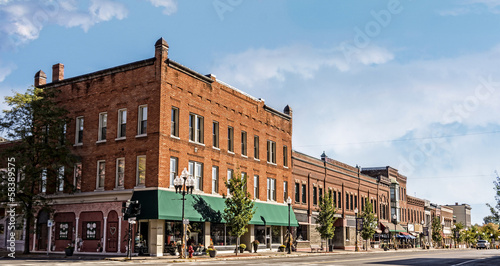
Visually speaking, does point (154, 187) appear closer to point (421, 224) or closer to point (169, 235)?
point (169, 235)

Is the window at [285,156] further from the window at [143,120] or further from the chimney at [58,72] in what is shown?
the chimney at [58,72]

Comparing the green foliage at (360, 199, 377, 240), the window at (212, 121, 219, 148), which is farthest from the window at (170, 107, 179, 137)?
the green foliage at (360, 199, 377, 240)

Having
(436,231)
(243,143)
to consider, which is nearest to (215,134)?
(243,143)

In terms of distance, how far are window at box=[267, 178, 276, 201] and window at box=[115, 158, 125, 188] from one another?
683 inches

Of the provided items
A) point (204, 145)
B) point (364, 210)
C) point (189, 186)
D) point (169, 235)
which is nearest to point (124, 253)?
point (169, 235)

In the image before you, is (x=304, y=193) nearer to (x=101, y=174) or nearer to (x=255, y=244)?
(x=255, y=244)

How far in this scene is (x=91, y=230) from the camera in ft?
122

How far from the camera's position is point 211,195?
4028 centimetres

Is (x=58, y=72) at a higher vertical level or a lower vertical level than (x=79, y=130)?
higher

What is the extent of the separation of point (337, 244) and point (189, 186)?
37234 millimetres

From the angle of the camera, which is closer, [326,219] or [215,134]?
[215,134]

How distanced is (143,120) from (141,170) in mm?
3716

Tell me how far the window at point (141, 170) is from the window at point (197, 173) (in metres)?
4.08

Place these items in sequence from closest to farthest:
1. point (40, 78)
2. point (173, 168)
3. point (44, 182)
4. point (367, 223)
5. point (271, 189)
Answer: point (173, 168) < point (44, 182) < point (40, 78) < point (271, 189) < point (367, 223)
